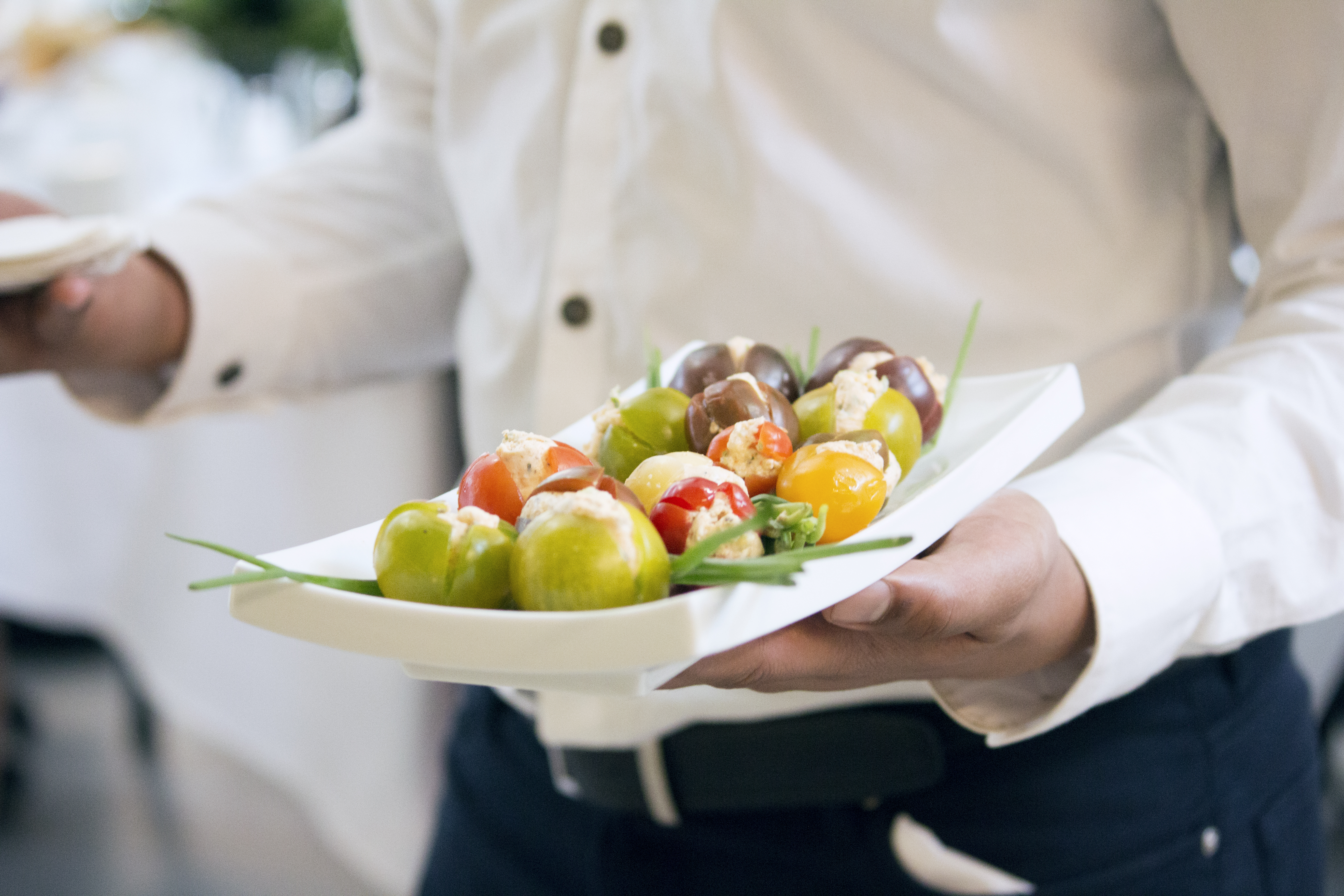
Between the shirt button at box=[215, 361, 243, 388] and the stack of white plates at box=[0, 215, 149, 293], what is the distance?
0.38 ft

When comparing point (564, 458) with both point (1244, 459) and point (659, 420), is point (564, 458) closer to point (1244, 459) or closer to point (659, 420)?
point (659, 420)

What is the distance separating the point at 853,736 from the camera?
61 cm

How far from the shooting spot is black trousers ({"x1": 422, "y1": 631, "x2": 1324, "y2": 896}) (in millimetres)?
605

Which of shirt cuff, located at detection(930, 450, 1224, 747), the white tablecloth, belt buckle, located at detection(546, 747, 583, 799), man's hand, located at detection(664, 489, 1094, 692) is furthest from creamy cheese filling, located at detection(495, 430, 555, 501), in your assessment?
the white tablecloth

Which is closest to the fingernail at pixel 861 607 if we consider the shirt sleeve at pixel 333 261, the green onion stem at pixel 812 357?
the green onion stem at pixel 812 357

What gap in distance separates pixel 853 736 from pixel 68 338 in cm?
52

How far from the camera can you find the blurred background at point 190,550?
1.32 metres

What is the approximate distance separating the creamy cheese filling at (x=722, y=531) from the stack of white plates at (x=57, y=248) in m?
0.44

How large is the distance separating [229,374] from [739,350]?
446mm

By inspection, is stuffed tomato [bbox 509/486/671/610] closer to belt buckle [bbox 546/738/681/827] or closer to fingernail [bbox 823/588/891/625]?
fingernail [bbox 823/588/891/625]

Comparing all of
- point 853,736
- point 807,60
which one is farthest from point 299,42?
point 853,736

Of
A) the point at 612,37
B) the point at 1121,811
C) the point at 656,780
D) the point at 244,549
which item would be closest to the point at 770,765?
the point at 656,780

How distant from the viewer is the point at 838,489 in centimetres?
40

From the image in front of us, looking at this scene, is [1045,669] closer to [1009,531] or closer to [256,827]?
[1009,531]
